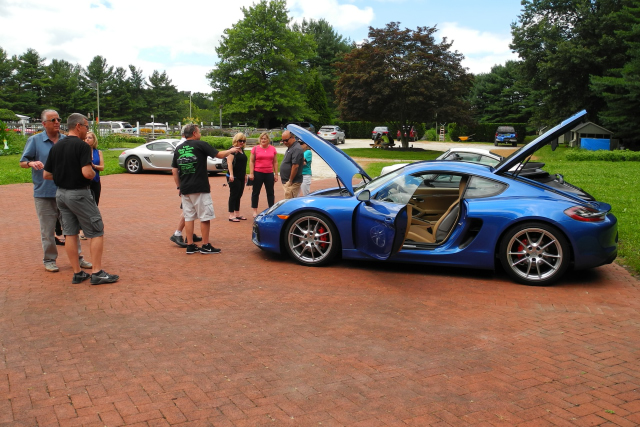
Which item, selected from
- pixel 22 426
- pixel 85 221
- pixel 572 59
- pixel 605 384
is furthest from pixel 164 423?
pixel 572 59

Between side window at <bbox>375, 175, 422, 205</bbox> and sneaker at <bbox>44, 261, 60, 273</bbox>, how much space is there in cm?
402

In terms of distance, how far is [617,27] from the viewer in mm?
39031

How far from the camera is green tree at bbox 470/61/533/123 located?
67.2 metres

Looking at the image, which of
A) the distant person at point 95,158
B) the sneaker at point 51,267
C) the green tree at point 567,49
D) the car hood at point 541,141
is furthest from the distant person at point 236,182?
the green tree at point 567,49

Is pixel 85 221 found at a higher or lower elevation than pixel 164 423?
higher

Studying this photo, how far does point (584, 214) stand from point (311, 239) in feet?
10.6

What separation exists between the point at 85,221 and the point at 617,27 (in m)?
42.3

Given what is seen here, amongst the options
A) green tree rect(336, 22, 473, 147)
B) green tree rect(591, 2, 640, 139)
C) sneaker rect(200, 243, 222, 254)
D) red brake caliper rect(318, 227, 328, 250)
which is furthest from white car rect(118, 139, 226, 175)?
green tree rect(591, 2, 640, 139)

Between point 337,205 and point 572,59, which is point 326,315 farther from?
point 572,59

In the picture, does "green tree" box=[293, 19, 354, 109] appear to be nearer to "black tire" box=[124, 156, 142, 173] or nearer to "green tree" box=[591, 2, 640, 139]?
"green tree" box=[591, 2, 640, 139]

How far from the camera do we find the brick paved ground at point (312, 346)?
3.46 meters

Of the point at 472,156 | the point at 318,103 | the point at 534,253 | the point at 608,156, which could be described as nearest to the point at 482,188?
the point at 534,253

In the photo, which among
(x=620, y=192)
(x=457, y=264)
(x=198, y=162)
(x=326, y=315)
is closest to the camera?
(x=326, y=315)

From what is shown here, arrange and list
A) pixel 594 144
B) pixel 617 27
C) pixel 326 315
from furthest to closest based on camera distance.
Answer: pixel 617 27 < pixel 594 144 < pixel 326 315
